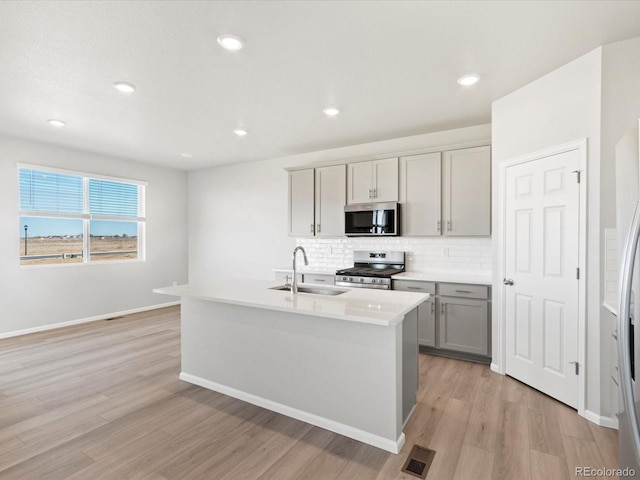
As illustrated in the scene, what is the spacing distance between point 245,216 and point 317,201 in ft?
5.71

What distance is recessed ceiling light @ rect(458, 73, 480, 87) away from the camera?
2791 millimetres

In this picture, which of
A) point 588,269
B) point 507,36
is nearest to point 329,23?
point 507,36

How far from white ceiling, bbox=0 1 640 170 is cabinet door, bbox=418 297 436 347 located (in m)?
2.10

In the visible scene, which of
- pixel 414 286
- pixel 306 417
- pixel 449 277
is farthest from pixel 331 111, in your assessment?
pixel 306 417

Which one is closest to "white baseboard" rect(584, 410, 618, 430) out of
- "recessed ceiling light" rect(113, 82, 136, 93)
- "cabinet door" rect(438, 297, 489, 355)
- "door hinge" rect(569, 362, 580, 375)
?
"door hinge" rect(569, 362, 580, 375)

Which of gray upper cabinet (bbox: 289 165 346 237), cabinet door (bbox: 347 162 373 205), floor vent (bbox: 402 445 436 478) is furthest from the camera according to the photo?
gray upper cabinet (bbox: 289 165 346 237)

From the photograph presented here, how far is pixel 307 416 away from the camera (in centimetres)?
245

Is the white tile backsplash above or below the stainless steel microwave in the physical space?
below

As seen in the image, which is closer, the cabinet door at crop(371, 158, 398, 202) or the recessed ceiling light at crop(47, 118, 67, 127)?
the recessed ceiling light at crop(47, 118, 67, 127)

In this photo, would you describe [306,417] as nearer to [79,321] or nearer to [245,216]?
[245,216]

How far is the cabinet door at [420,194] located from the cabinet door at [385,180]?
86 mm

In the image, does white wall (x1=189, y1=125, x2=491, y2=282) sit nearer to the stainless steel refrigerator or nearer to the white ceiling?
the white ceiling

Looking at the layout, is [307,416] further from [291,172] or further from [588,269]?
[291,172]

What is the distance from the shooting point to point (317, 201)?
486 centimetres
